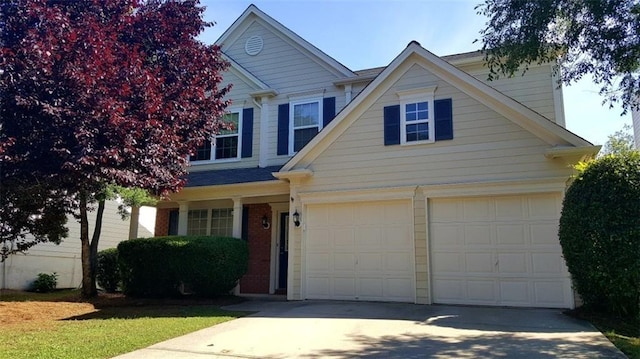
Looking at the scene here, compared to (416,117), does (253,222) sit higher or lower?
lower

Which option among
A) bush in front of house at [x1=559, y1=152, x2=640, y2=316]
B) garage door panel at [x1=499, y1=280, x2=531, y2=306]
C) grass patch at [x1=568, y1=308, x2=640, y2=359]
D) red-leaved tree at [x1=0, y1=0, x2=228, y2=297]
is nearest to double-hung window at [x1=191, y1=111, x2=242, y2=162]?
red-leaved tree at [x1=0, y1=0, x2=228, y2=297]

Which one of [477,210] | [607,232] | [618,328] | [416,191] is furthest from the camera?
[416,191]

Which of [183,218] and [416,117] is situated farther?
[183,218]

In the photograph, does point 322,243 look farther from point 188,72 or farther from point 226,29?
point 226,29

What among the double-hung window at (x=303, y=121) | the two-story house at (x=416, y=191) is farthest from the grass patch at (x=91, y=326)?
the double-hung window at (x=303, y=121)

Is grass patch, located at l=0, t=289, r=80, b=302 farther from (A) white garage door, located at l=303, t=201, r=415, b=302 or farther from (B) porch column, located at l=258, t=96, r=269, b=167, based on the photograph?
(A) white garage door, located at l=303, t=201, r=415, b=302

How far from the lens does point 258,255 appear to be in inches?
584

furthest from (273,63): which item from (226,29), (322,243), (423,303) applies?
(423,303)

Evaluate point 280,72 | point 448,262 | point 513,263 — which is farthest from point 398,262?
point 280,72

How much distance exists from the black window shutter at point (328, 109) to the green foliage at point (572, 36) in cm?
588

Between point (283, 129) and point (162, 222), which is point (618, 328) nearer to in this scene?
point (283, 129)

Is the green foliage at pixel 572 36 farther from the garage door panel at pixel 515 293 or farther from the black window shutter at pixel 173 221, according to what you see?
the black window shutter at pixel 173 221

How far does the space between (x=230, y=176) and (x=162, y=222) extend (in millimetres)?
3536

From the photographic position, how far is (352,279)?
11641 mm
